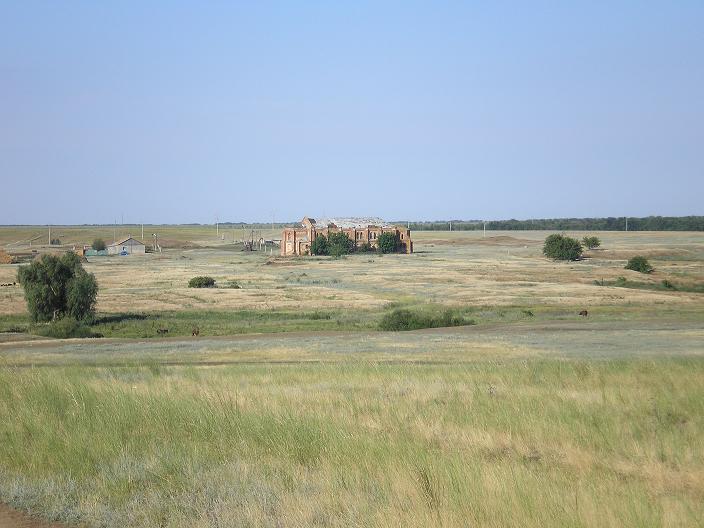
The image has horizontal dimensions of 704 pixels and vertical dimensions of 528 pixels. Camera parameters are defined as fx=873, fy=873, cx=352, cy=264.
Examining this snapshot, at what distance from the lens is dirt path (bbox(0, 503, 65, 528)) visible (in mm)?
8391

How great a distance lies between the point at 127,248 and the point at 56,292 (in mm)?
115806

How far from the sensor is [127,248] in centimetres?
17700

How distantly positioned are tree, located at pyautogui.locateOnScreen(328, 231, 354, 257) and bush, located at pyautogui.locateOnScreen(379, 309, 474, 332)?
9622 centimetres

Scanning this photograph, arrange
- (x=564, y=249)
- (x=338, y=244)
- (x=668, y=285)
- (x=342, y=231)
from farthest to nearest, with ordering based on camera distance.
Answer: (x=342, y=231)
(x=338, y=244)
(x=564, y=249)
(x=668, y=285)

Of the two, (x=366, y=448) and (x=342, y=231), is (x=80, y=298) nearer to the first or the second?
(x=366, y=448)

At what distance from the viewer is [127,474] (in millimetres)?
9406

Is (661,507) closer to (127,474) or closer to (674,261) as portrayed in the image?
(127,474)

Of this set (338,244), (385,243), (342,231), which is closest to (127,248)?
(342,231)

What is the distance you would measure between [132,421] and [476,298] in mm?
64695

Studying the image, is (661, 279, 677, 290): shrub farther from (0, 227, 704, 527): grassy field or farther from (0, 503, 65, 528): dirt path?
(0, 503, 65, 528): dirt path

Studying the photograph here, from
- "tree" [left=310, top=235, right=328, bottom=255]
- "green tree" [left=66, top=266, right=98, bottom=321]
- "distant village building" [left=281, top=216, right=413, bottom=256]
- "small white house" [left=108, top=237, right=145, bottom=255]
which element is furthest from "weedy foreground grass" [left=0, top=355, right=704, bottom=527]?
"small white house" [left=108, top=237, right=145, bottom=255]

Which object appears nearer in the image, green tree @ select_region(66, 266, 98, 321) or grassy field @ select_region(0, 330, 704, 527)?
grassy field @ select_region(0, 330, 704, 527)

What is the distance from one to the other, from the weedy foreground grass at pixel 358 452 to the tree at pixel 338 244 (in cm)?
13654

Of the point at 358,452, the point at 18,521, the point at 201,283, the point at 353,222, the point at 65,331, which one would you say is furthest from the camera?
the point at 353,222
